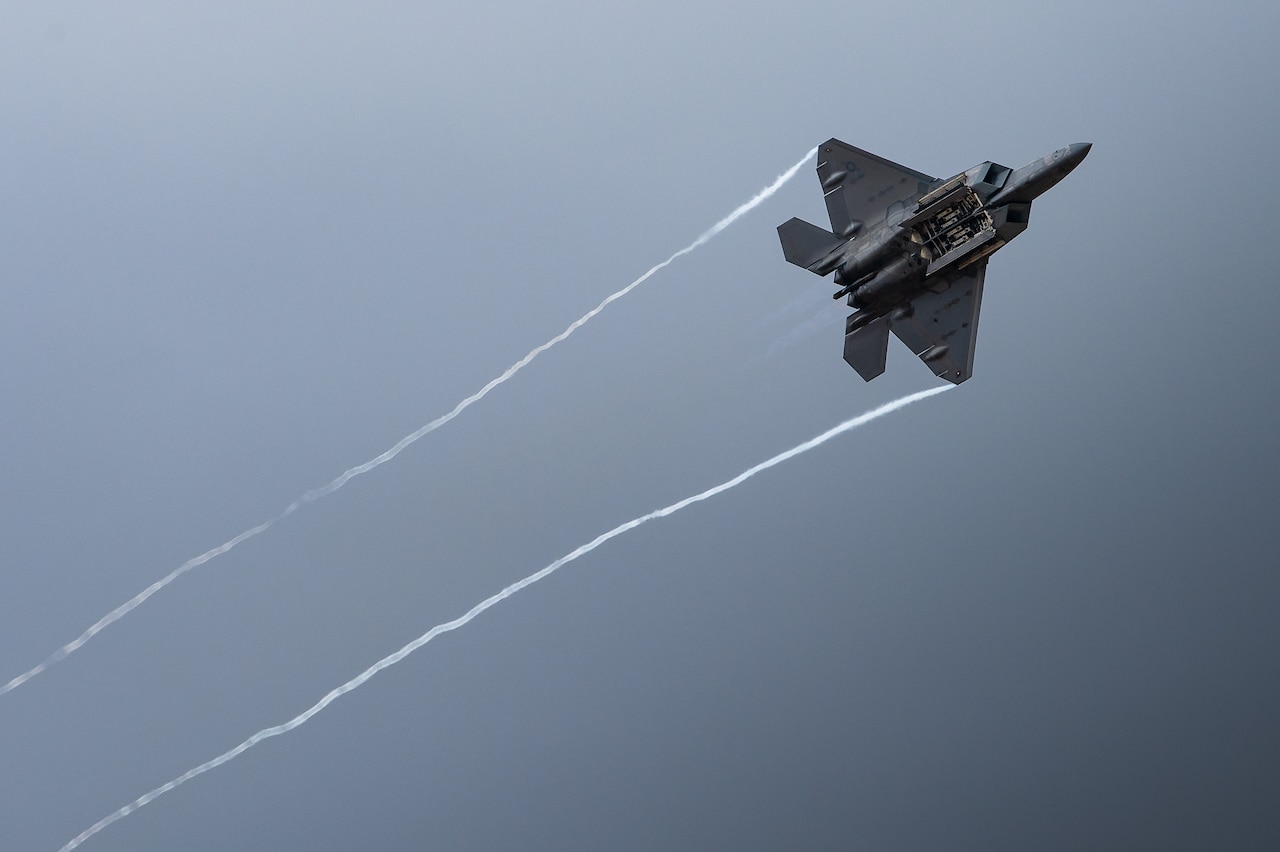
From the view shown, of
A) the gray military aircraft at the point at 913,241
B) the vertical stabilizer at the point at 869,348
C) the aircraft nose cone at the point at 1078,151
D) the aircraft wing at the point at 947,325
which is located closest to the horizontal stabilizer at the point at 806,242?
the gray military aircraft at the point at 913,241

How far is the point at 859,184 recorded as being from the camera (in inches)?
1570

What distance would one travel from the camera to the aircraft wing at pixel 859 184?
129 feet

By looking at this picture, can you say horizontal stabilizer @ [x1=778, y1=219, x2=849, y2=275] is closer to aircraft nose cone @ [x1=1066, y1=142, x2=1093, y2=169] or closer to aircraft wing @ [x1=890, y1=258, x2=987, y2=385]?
aircraft wing @ [x1=890, y1=258, x2=987, y2=385]

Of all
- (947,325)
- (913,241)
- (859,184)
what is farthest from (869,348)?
(859,184)

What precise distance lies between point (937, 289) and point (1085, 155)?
4.96 meters

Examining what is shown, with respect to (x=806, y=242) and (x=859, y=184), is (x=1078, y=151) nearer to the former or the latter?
(x=859, y=184)

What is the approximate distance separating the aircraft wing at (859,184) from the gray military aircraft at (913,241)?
0.03 metres

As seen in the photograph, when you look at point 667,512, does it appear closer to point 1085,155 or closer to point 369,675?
point 369,675

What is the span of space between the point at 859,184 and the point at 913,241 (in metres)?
2.67

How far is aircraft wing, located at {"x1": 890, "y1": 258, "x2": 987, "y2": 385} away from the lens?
38.7 meters

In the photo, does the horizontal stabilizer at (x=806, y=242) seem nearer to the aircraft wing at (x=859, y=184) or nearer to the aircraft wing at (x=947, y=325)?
the aircraft wing at (x=859, y=184)

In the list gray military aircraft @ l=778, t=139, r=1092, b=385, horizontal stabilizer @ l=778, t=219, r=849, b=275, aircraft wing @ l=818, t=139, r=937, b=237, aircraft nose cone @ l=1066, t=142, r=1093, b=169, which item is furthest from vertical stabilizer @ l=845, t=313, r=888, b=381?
aircraft nose cone @ l=1066, t=142, r=1093, b=169

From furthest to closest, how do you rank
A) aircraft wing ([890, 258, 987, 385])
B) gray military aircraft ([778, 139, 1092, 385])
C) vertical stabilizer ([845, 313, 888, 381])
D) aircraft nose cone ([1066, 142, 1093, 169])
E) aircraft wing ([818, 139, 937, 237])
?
1. vertical stabilizer ([845, 313, 888, 381])
2. aircraft wing ([818, 139, 937, 237])
3. aircraft wing ([890, 258, 987, 385])
4. gray military aircraft ([778, 139, 1092, 385])
5. aircraft nose cone ([1066, 142, 1093, 169])

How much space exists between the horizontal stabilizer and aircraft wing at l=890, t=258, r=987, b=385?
255 cm
